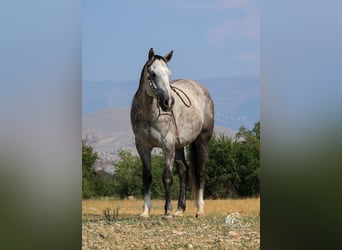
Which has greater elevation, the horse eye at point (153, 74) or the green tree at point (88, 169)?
the horse eye at point (153, 74)

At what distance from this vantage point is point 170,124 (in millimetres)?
5883

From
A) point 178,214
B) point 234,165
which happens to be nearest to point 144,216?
point 178,214

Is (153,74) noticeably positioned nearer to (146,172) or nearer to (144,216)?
(146,172)

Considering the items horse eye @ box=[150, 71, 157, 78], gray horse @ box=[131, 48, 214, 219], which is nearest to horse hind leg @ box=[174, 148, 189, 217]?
gray horse @ box=[131, 48, 214, 219]

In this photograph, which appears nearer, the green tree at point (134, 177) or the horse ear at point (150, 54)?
the horse ear at point (150, 54)

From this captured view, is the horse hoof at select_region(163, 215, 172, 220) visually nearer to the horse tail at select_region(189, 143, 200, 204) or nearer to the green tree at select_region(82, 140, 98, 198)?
the horse tail at select_region(189, 143, 200, 204)

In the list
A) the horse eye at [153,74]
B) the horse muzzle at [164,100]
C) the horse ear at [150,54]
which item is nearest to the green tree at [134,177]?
the horse muzzle at [164,100]

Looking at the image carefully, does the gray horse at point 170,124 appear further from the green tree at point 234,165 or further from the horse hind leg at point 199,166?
the green tree at point 234,165

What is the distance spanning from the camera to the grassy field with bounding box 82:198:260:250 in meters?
5.46

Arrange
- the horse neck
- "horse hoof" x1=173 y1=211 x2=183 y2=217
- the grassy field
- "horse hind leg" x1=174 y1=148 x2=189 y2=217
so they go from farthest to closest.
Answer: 1. "horse hind leg" x1=174 y1=148 x2=189 y2=217
2. "horse hoof" x1=173 y1=211 x2=183 y2=217
3. the horse neck
4. the grassy field

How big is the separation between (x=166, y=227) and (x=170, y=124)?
101cm

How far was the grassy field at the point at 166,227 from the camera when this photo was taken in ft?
17.9

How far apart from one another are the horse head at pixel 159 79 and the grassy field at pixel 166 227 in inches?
42.4

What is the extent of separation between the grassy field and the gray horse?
5.1 inches
